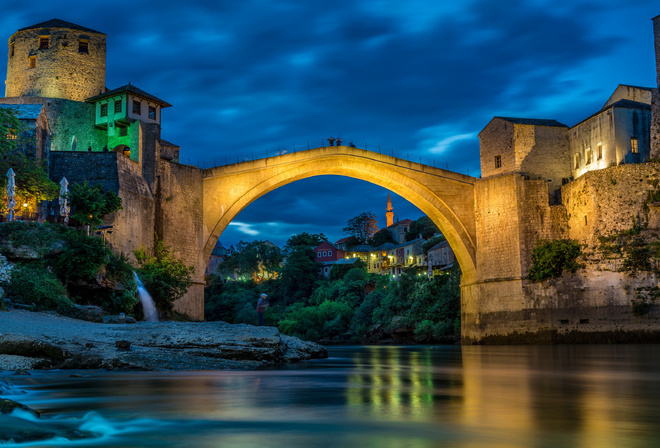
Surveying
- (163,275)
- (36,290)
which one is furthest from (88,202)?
(36,290)

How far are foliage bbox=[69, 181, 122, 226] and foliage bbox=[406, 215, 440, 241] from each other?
52.9 metres

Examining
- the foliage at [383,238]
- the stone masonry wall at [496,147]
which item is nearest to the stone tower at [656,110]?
the stone masonry wall at [496,147]

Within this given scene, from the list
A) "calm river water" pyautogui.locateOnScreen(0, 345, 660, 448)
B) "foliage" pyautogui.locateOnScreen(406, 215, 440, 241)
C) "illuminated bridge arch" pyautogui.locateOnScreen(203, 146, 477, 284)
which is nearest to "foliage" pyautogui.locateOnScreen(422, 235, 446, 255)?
"foliage" pyautogui.locateOnScreen(406, 215, 440, 241)

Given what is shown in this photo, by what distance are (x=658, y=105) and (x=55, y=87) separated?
2794cm

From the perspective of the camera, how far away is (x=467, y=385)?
8.19 metres

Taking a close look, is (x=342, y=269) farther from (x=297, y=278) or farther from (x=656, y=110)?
(x=656, y=110)

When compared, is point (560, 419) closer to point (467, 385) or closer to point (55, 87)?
point (467, 385)

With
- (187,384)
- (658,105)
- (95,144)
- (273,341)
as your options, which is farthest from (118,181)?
(658,105)

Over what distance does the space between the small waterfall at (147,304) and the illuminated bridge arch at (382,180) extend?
694 centimetres

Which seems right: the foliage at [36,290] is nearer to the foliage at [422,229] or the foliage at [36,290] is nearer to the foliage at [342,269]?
the foliage at [342,269]

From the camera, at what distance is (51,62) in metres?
31.4

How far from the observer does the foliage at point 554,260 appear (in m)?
26.0

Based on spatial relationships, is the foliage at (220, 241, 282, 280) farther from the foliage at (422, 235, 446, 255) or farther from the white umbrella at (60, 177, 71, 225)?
the white umbrella at (60, 177, 71, 225)

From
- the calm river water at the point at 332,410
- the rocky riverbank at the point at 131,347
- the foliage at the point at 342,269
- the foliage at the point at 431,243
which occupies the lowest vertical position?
the calm river water at the point at 332,410
